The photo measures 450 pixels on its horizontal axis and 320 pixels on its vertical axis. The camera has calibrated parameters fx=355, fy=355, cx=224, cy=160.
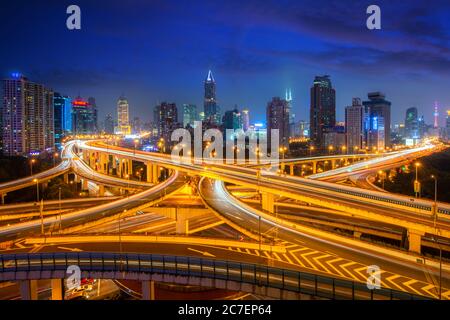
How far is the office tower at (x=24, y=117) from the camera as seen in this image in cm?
11250

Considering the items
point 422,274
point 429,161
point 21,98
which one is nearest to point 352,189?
point 422,274

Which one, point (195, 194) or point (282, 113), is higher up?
point (282, 113)

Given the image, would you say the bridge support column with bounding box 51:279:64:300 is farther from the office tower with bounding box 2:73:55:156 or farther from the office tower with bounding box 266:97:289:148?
the office tower with bounding box 266:97:289:148

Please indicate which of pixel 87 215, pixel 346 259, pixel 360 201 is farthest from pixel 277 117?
pixel 346 259

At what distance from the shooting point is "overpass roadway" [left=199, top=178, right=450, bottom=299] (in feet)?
59.7

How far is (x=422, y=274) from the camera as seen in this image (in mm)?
19016

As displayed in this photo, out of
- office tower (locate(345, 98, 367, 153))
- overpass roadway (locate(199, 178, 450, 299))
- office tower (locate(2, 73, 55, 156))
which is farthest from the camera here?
office tower (locate(345, 98, 367, 153))

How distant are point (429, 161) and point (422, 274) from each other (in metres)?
106

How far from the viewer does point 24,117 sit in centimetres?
11625

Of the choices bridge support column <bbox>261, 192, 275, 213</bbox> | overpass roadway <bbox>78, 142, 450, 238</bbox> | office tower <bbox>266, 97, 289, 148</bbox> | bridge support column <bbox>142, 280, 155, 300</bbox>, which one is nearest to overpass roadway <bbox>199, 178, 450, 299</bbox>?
overpass roadway <bbox>78, 142, 450, 238</bbox>

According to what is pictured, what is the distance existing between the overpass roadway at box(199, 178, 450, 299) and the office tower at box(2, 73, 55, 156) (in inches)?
4185

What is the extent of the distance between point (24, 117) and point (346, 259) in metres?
121

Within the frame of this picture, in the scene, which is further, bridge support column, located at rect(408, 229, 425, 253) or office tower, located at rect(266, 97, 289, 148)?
office tower, located at rect(266, 97, 289, 148)

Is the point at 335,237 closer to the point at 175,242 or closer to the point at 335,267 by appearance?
the point at 335,267
